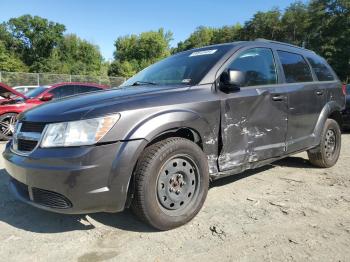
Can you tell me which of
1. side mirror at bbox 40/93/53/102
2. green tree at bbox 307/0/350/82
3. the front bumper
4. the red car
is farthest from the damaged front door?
green tree at bbox 307/0/350/82

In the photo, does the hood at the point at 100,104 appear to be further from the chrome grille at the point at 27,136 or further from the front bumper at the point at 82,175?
the front bumper at the point at 82,175

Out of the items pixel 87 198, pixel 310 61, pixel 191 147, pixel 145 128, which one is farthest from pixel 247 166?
pixel 310 61

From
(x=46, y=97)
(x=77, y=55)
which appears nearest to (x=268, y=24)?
(x=77, y=55)

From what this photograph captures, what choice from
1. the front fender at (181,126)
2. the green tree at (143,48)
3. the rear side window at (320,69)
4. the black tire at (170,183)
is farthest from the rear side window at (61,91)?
the green tree at (143,48)

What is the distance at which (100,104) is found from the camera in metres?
3.18

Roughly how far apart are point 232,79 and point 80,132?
158cm

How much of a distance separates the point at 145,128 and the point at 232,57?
1501 millimetres

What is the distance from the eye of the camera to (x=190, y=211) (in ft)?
11.5

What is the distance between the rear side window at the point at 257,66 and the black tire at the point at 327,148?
1.45m

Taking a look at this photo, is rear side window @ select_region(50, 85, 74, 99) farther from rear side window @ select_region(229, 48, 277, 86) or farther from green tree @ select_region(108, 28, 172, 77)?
green tree @ select_region(108, 28, 172, 77)

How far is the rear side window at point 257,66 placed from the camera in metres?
4.19

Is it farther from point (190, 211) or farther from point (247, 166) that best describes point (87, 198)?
point (247, 166)

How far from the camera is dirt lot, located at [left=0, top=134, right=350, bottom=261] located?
2.96m

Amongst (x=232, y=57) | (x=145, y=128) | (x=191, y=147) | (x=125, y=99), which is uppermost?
(x=232, y=57)
